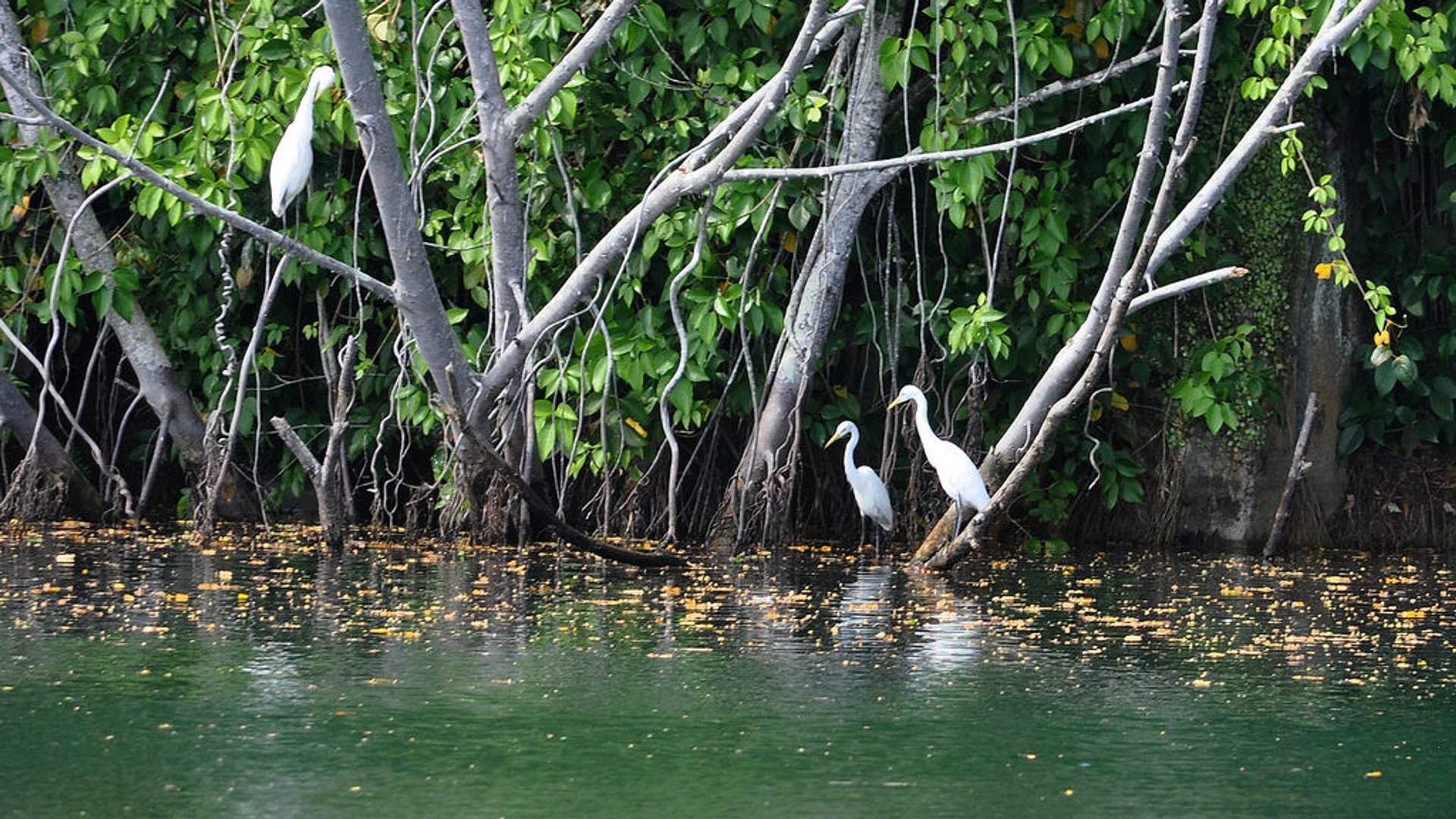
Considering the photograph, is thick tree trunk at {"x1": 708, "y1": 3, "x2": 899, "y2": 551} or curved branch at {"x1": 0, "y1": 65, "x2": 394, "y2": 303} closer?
curved branch at {"x1": 0, "y1": 65, "x2": 394, "y2": 303}

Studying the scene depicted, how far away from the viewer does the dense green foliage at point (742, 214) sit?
7605mm

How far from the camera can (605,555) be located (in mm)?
6914

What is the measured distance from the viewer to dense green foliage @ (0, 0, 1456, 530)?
7605 mm

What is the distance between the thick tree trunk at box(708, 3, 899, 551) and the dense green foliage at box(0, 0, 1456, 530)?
117 millimetres

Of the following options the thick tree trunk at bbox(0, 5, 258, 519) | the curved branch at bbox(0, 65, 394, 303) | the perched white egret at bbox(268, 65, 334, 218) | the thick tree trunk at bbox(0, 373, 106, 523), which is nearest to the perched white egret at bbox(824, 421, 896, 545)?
the curved branch at bbox(0, 65, 394, 303)

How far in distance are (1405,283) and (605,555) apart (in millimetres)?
3649

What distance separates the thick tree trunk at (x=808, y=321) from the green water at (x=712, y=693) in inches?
33.3

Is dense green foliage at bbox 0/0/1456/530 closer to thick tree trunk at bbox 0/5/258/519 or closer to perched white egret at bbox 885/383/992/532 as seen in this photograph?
thick tree trunk at bbox 0/5/258/519

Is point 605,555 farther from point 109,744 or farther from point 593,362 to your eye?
point 109,744

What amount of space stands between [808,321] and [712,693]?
344 cm

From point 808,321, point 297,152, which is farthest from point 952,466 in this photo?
point 297,152

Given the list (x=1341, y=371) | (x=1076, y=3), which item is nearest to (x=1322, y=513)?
(x=1341, y=371)

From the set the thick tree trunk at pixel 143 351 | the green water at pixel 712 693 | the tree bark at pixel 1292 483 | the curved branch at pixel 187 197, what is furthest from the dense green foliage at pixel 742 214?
the green water at pixel 712 693

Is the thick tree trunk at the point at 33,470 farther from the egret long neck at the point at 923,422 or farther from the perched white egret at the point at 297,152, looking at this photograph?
the egret long neck at the point at 923,422
